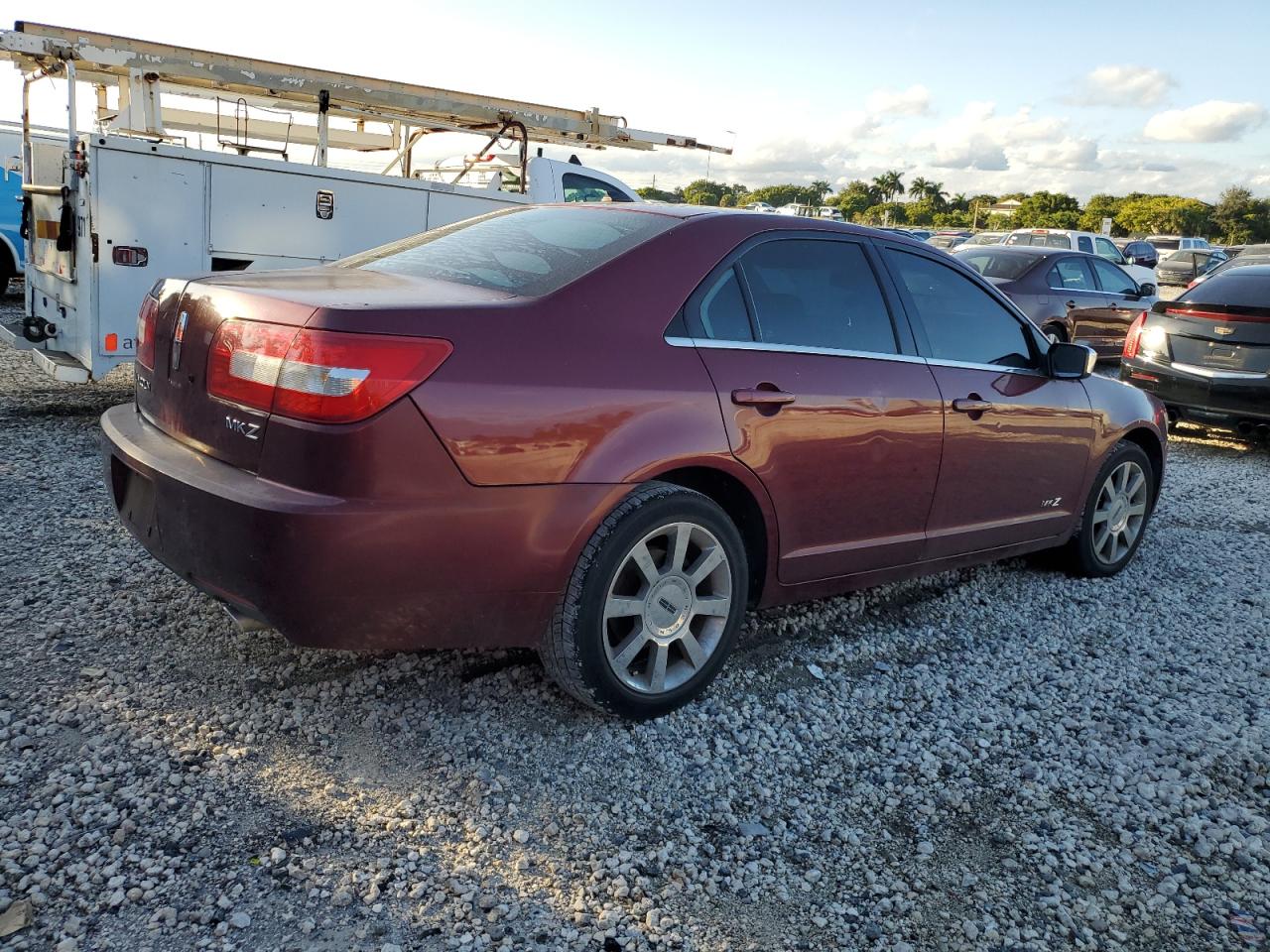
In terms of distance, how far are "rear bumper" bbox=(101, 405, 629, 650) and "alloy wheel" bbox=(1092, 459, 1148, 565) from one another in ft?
10.7

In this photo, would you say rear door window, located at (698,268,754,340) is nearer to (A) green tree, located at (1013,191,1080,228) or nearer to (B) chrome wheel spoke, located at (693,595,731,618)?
(B) chrome wheel spoke, located at (693,595,731,618)

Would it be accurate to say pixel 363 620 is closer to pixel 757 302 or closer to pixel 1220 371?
pixel 757 302

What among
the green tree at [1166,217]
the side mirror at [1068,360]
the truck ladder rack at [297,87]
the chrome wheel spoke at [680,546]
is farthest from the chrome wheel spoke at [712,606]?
the green tree at [1166,217]

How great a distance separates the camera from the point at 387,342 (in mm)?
2668

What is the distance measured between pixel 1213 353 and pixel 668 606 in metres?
7.42

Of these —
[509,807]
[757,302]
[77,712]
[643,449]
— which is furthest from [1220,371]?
[77,712]

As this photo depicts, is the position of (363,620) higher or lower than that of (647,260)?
lower

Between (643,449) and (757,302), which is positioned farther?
(757,302)

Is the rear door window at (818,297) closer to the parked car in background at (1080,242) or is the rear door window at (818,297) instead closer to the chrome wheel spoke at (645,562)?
the chrome wheel spoke at (645,562)

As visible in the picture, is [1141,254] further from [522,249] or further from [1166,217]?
[1166,217]

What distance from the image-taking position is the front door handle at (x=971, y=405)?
411 cm

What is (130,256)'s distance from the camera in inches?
263

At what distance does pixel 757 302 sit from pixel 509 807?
5.96 ft

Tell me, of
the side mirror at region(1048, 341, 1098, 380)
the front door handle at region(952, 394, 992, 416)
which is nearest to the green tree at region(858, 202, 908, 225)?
the side mirror at region(1048, 341, 1098, 380)
